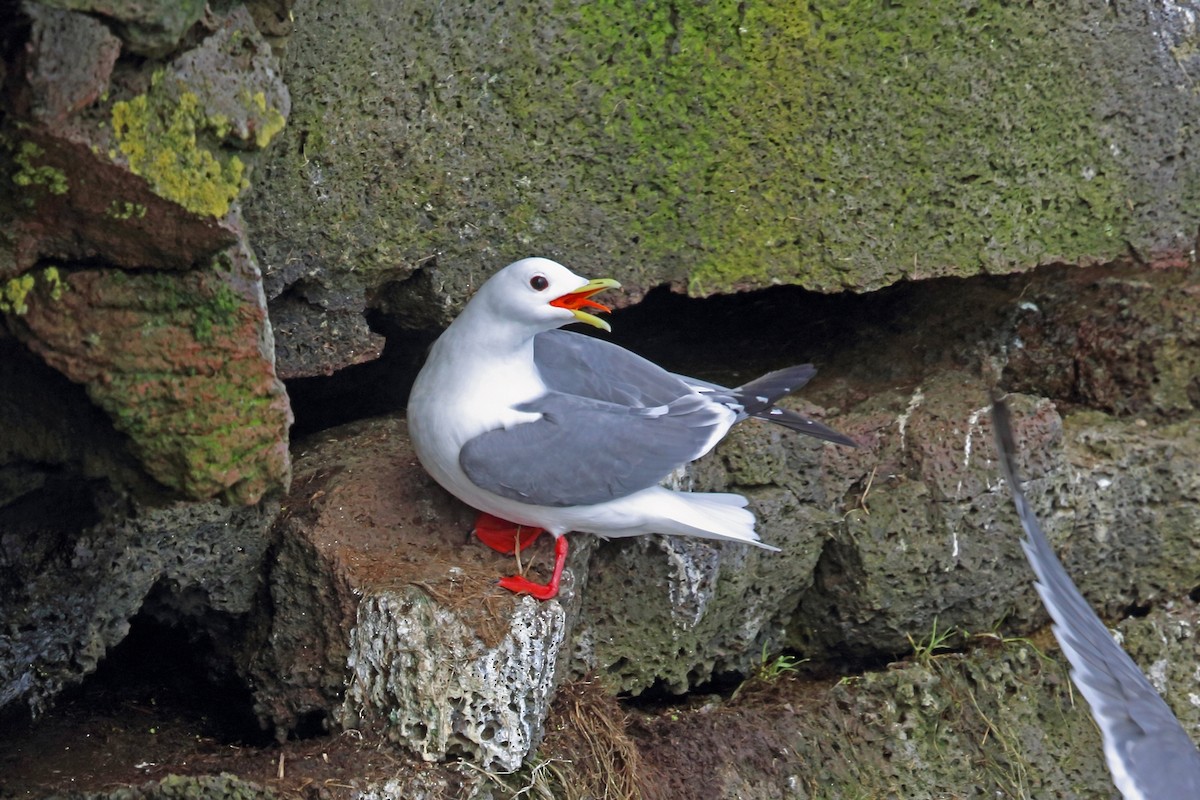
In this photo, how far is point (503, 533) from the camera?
3.49 meters

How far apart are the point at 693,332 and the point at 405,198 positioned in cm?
134

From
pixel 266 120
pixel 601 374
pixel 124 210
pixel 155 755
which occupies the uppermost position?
pixel 266 120

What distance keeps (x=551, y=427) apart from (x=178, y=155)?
1155 millimetres

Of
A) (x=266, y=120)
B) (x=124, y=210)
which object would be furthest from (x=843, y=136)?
(x=124, y=210)

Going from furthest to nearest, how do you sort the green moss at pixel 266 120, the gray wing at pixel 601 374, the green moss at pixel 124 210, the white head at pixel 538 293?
1. the gray wing at pixel 601 374
2. the white head at pixel 538 293
3. the green moss at pixel 266 120
4. the green moss at pixel 124 210

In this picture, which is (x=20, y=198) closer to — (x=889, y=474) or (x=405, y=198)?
(x=405, y=198)

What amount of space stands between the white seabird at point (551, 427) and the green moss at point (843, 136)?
497 mm

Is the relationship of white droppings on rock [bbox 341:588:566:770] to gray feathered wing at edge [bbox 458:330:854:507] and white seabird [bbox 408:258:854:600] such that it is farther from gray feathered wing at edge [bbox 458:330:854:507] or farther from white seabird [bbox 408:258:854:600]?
gray feathered wing at edge [bbox 458:330:854:507]

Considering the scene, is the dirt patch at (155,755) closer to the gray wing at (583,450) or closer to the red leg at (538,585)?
the red leg at (538,585)

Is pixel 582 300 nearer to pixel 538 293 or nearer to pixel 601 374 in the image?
pixel 538 293

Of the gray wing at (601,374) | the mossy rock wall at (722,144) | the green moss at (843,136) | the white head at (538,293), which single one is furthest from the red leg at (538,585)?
the green moss at (843,136)

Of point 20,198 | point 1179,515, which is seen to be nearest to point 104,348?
point 20,198

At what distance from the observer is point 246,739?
3557 mm

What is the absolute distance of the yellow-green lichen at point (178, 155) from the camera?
8.05 ft
